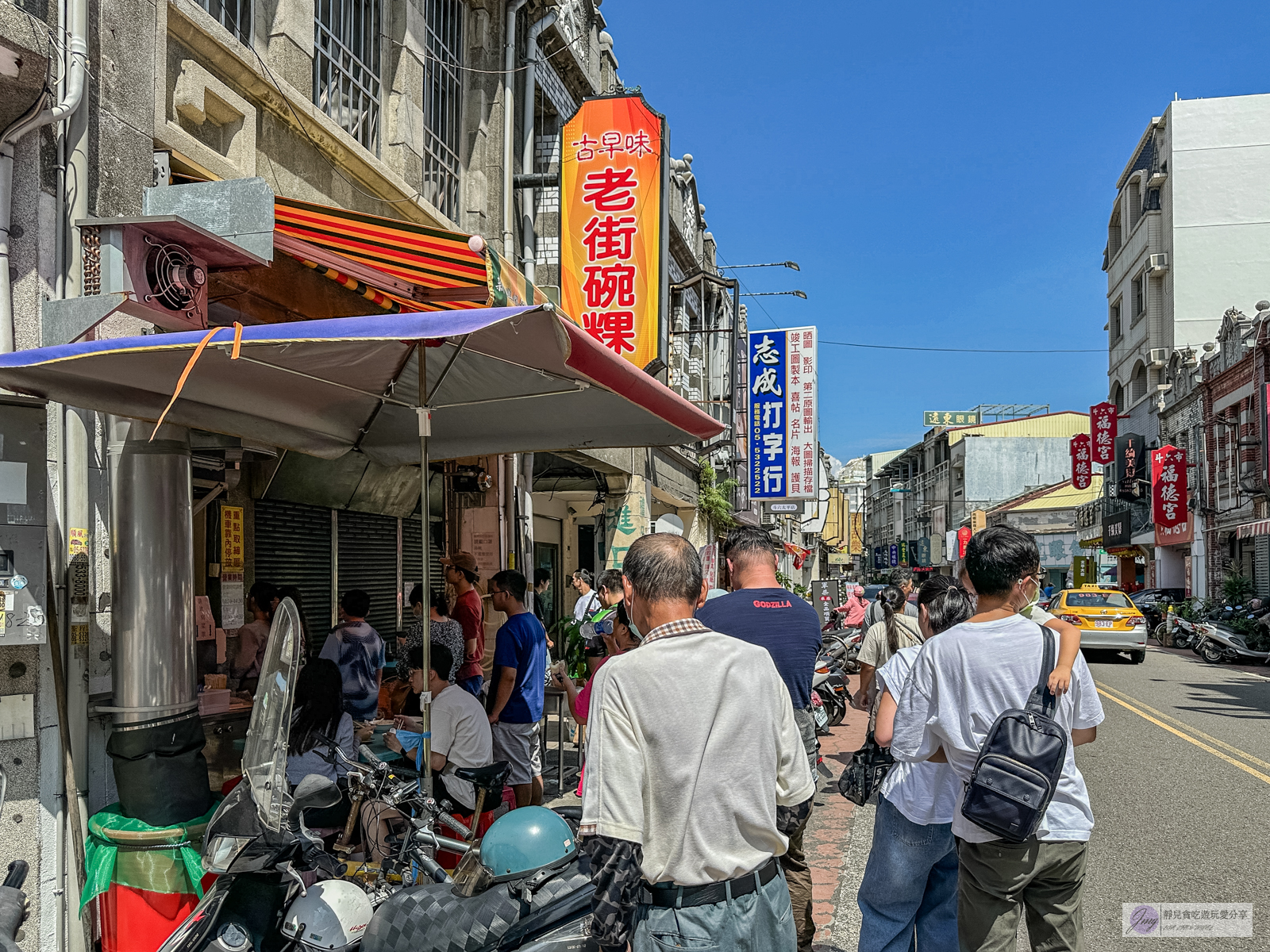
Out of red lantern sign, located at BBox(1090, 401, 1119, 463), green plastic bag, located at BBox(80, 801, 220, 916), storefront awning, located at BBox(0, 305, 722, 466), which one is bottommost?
green plastic bag, located at BBox(80, 801, 220, 916)

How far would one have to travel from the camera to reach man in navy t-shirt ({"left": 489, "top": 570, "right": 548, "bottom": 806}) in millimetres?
6227

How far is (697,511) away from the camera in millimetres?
21781

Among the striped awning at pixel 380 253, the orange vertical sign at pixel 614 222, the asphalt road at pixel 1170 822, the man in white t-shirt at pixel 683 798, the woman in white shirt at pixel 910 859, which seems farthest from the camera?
the orange vertical sign at pixel 614 222

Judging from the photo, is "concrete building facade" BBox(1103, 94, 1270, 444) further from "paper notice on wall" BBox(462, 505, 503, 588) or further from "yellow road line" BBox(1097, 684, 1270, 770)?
"paper notice on wall" BBox(462, 505, 503, 588)

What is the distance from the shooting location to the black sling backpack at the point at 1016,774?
120 inches

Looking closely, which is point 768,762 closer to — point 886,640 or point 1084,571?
point 886,640

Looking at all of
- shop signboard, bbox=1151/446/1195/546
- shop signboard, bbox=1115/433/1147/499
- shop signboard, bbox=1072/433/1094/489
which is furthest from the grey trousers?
shop signboard, bbox=1072/433/1094/489

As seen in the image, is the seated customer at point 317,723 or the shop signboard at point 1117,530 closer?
the seated customer at point 317,723

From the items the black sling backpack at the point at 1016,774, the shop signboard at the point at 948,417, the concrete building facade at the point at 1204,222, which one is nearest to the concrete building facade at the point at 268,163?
the black sling backpack at the point at 1016,774

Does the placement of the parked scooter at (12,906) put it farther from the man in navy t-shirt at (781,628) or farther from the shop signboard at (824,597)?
the shop signboard at (824,597)

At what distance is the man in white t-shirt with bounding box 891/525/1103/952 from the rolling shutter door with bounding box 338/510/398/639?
7189 mm

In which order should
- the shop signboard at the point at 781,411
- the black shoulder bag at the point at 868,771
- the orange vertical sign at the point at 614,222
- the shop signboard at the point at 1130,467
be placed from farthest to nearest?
the shop signboard at the point at 1130,467 → the shop signboard at the point at 781,411 → the orange vertical sign at the point at 614,222 → the black shoulder bag at the point at 868,771

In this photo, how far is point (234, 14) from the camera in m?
6.70

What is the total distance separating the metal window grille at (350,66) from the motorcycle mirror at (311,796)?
230 inches
